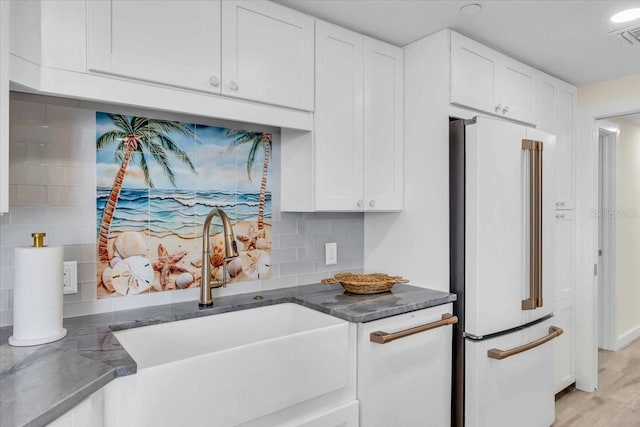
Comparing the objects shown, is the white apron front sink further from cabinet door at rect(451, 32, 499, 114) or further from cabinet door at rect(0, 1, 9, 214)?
cabinet door at rect(451, 32, 499, 114)

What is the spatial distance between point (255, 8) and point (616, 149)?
328 cm

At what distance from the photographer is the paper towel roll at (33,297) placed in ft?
4.25

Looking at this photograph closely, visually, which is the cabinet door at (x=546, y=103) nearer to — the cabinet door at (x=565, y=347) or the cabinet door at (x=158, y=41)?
the cabinet door at (x=565, y=347)

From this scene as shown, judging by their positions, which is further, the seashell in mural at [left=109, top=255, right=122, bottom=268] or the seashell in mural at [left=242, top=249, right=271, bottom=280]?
the seashell in mural at [left=242, top=249, right=271, bottom=280]

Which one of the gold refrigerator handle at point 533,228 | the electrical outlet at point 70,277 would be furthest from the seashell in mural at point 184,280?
the gold refrigerator handle at point 533,228

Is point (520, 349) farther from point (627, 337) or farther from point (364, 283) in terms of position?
point (627, 337)

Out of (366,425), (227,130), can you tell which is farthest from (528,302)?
(227,130)

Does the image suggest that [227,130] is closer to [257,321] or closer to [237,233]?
[237,233]

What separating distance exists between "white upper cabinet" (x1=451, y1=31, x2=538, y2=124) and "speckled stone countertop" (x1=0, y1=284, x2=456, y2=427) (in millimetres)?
1104

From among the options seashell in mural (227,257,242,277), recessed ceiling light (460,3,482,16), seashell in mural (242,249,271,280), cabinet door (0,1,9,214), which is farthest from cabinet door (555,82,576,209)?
cabinet door (0,1,9,214)

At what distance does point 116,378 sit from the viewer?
112 cm

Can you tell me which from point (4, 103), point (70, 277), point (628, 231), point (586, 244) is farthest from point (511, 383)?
point (628, 231)

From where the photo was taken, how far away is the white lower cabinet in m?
1.71

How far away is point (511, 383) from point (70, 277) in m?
2.16
